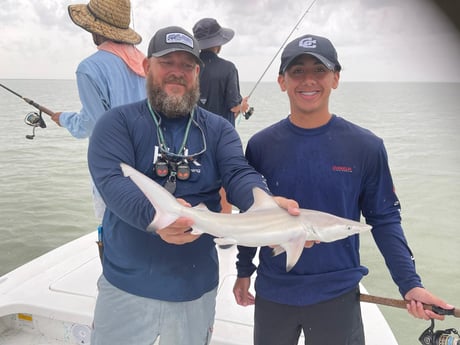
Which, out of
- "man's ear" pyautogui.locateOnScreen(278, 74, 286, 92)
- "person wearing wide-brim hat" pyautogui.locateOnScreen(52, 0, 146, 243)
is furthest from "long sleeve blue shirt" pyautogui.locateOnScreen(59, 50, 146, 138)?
"man's ear" pyautogui.locateOnScreen(278, 74, 286, 92)

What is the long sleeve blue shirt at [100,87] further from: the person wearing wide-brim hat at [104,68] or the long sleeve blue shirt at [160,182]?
the long sleeve blue shirt at [160,182]

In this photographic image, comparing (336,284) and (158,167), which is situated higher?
(158,167)

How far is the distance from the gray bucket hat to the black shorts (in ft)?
10.2

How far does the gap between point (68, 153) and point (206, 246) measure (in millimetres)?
17371

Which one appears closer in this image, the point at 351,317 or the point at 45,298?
the point at 351,317

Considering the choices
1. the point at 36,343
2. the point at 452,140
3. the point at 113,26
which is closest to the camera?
the point at 113,26

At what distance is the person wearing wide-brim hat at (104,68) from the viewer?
2793 mm

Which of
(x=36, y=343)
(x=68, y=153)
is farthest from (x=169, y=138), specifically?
(x=68, y=153)

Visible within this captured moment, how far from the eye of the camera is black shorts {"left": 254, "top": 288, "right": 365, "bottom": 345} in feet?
6.83

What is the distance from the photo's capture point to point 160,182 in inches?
79.5

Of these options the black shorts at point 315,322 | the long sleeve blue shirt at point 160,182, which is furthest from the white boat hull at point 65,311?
the long sleeve blue shirt at point 160,182

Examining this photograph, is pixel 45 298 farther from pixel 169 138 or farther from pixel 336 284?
pixel 336 284

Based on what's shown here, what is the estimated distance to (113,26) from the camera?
3047 mm

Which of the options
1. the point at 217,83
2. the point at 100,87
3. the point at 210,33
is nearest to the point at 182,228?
the point at 100,87
